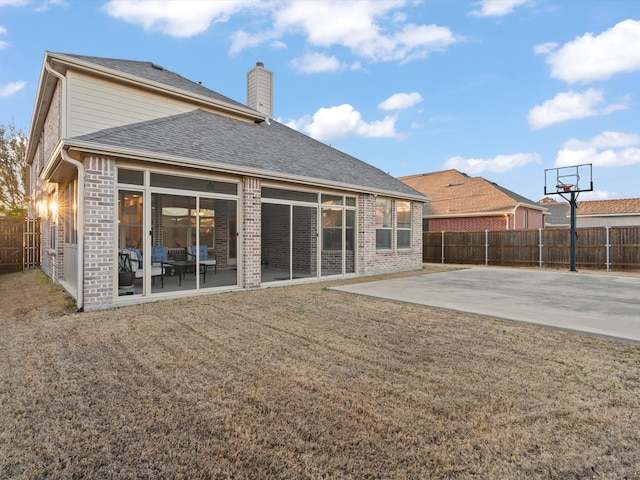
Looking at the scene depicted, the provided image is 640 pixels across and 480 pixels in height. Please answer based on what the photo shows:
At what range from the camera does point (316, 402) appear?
9.03 ft

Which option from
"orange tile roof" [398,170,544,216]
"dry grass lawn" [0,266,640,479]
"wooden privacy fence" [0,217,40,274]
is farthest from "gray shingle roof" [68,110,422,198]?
"orange tile roof" [398,170,544,216]

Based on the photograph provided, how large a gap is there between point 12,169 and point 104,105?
23.4 meters

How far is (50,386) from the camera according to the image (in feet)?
10.1

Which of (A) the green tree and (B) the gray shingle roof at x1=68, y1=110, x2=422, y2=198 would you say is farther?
(A) the green tree

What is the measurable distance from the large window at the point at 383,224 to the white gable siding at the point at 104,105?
288 inches

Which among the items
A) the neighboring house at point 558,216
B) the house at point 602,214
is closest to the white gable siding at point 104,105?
the neighboring house at point 558,216

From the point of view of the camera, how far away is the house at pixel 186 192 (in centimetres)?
642

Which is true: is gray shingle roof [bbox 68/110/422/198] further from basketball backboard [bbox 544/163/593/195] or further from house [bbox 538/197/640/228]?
house [bbox 538/197/640/228]

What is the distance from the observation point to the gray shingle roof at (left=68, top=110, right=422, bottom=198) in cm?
706

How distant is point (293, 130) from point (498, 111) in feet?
33.1

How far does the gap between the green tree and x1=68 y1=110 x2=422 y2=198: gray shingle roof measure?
22.2 m

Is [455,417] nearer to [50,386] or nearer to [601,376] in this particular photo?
[601,376]

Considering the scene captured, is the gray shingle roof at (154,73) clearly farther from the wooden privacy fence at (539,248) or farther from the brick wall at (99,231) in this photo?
the wooden privacy fence at (539,248)

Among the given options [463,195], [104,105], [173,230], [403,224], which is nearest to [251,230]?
[104,105]
